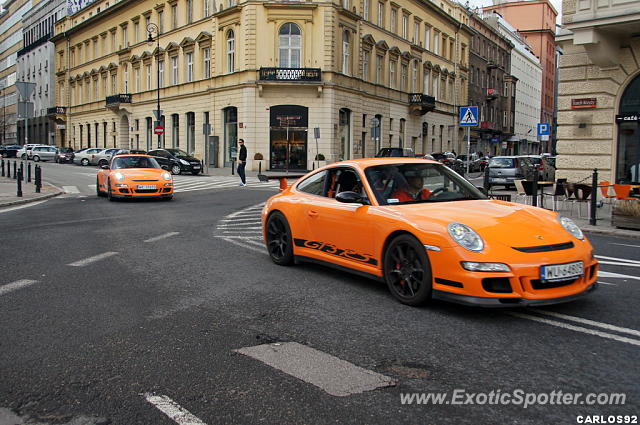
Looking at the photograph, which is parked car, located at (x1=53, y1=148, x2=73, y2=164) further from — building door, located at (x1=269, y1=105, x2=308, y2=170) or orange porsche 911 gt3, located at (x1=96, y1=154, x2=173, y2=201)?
orange porsche 911 gt3, located at (x1=96, y1=154, x2=173, y2=201)

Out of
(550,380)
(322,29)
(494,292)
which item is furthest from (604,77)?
(322,29)

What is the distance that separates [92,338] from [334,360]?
197cm

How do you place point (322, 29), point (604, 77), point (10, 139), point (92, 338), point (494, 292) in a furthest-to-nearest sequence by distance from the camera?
point (10, 139) < point (322, 29) < point (604, 77) < point (494, 292) < point (92, 338)

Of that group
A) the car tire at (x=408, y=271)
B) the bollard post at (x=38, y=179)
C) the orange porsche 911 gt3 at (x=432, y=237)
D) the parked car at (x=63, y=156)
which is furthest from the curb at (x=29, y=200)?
the parked car at (x=63, y=156)

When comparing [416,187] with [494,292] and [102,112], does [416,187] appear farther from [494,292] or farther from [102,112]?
[102,112]

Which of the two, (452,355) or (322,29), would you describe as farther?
(322,29)

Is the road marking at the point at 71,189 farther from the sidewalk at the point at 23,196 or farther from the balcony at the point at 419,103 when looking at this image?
the balcony at the point at 419,103

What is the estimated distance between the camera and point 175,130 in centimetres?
5091

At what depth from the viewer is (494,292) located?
5258mm

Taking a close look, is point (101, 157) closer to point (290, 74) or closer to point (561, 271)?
point (290, 74)

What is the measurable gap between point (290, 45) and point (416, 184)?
36596 millimetres

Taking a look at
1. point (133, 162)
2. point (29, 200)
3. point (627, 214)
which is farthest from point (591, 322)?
point (29, 200)

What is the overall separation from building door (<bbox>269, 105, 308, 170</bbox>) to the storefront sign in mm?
24415

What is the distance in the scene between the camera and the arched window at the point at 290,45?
41.5 metres
